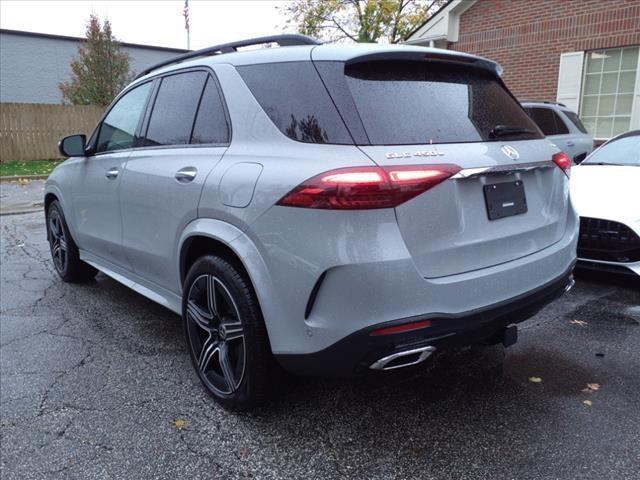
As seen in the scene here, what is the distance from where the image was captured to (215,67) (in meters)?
2.91

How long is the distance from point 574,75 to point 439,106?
925 centimetres

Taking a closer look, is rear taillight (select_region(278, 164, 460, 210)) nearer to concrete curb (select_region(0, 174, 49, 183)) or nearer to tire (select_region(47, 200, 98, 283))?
tire (select_region(47, 200, 98, 283))

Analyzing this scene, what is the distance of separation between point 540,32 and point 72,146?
9.66 m

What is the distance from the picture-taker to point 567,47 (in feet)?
33.8

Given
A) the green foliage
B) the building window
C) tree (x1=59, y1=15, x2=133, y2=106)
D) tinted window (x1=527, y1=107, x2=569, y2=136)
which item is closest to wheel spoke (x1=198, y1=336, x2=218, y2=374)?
tinted window (x1=527, y1=107, x2=569, y2=136)

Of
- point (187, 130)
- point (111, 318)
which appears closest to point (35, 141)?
point (111, 318)

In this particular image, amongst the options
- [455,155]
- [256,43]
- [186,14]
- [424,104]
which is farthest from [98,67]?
[455,155]

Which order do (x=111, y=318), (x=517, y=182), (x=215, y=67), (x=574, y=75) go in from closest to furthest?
1. (x=517, y=182)
2. (x=215, y=67)
3. (x=111, y=318)
4. (x=574, y=75)

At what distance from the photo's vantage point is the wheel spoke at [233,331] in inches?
100

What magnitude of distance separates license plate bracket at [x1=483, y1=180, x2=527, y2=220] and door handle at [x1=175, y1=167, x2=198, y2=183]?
1.46m

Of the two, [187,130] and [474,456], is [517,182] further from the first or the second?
[187,130]

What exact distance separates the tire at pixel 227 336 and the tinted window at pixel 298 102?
0.74 meters

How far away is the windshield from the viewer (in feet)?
17.8

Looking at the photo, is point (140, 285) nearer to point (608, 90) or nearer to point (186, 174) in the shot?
point (186, 174)
